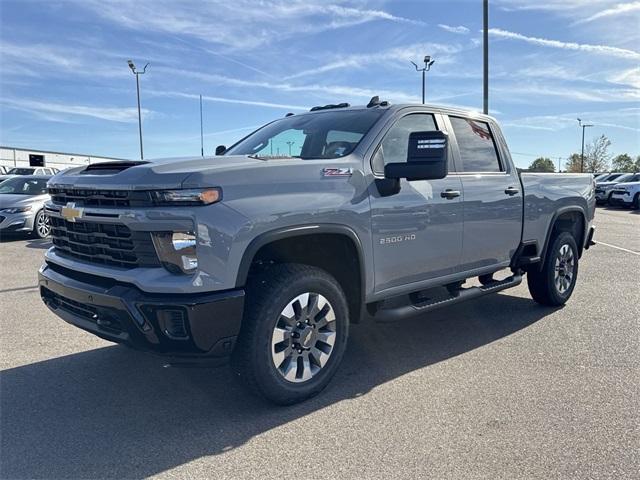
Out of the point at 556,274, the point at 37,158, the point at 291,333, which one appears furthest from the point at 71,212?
the point at 37,158

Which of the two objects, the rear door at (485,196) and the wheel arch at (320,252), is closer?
the wheel arch at (320,252)

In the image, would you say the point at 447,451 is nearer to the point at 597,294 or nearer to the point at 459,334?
the point at 459,334

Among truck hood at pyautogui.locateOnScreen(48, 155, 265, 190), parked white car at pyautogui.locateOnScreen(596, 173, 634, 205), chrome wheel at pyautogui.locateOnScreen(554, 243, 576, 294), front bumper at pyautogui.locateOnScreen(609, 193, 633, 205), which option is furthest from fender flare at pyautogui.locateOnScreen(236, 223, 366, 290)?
parked white car at pyautogui.locateOnScreen(596, 173, 634, 205)

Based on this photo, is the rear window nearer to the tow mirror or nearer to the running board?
the running board

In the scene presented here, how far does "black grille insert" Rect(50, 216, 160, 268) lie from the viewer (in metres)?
3.10

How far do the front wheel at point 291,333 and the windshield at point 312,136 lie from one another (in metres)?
1.04

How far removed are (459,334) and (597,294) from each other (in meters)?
2.76

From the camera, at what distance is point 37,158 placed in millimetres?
45656

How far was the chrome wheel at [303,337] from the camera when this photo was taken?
11.2ft

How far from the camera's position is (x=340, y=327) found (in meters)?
3.74

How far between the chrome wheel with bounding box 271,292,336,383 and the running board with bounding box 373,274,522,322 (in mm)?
551

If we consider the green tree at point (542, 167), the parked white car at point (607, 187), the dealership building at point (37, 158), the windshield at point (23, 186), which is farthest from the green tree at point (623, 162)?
the windshield at point (23, 186)

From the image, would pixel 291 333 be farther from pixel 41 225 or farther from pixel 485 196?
pixel 41 225

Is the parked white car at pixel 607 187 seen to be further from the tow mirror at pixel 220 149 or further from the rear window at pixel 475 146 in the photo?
the tow mirror at pixel 220 149
